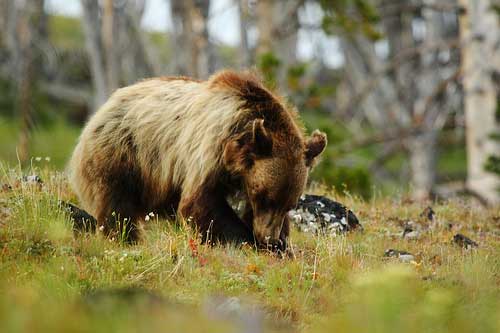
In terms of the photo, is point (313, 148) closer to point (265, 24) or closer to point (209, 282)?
point (209, 282)

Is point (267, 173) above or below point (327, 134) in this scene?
above

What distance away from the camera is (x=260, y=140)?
714 centimetres

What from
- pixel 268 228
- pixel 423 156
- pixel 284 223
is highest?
pixel 268 228

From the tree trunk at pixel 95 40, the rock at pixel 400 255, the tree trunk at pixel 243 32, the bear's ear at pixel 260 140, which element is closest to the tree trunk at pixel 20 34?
the tree trunk at pixel 95 40

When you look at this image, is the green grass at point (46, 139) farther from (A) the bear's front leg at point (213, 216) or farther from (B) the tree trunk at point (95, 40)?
(A) the bear's front leg at point (213, 216)

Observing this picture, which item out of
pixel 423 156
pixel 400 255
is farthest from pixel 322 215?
pixel 423 156

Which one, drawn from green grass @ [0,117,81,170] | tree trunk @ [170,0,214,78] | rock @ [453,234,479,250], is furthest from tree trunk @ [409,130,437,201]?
rock @ [453,234,479,250]

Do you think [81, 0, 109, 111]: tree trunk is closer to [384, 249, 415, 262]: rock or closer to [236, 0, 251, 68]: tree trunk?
[236, 0, 251, 68]: tree trunk

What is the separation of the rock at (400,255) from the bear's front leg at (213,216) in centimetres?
136

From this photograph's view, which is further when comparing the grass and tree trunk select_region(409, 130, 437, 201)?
tree trunk select_region(409, 130, 437, 201)

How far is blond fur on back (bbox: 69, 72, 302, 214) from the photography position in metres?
7.50

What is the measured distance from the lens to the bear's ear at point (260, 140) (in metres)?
7.08

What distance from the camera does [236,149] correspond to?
7.28 m

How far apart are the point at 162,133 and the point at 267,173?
1.39 meters
